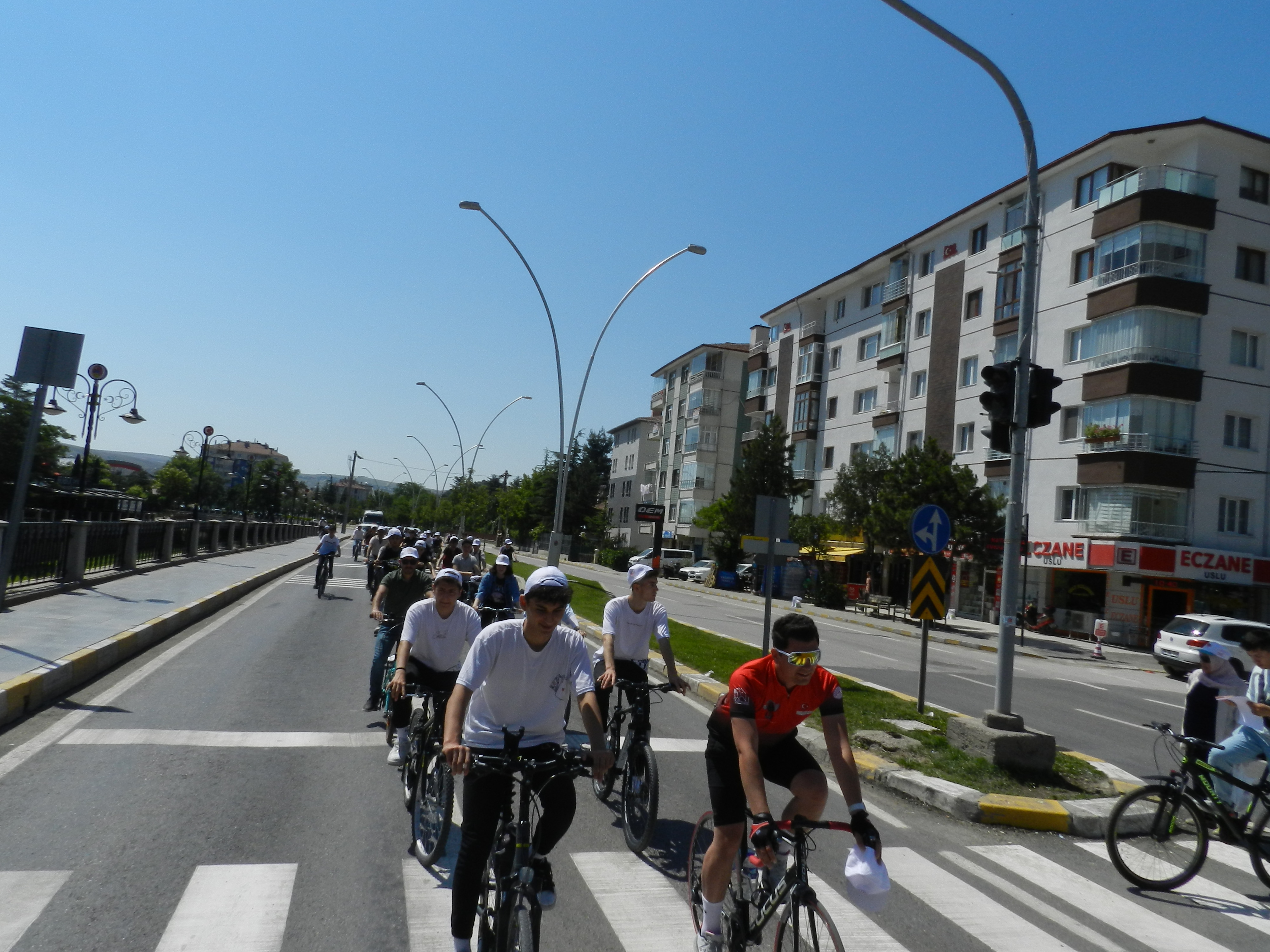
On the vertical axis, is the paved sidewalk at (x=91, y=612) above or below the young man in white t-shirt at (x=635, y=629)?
below

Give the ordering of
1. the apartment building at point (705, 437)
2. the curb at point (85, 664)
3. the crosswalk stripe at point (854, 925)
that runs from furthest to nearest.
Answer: the apartment building at point (705, 437) → the curb at point (85, 664) → the crosswalk stripe at point (854, 925)

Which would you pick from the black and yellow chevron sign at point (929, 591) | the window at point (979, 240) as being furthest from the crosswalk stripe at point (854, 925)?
the window at point (979, 240)

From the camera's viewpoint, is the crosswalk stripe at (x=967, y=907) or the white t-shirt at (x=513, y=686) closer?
the white t-shirt at (x=513, y=686)

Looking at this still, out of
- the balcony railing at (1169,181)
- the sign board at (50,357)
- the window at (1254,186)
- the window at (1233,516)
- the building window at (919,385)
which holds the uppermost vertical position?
the window at (1254,186)

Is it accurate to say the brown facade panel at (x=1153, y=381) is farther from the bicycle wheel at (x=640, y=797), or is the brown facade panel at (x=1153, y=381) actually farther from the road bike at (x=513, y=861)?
the road bike at (x=513, y=861)

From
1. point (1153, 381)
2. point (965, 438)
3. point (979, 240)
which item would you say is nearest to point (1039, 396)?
point (1153, 381)

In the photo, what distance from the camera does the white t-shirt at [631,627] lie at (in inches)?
275

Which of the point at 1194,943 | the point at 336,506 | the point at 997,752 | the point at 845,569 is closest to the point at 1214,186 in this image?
the point at 845,569

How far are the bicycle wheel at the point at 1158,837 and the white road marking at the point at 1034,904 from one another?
756 mm

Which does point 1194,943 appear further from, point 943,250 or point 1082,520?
point 943,250

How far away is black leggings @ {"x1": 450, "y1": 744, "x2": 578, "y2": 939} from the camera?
371 cm

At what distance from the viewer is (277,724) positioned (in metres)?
8.66

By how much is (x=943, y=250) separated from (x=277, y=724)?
4165cm

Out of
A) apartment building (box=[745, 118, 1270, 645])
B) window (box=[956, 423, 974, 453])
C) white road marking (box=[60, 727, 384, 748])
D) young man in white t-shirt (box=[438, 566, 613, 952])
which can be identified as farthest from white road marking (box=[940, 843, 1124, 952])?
window (box=[956, 423, 974, 453])
